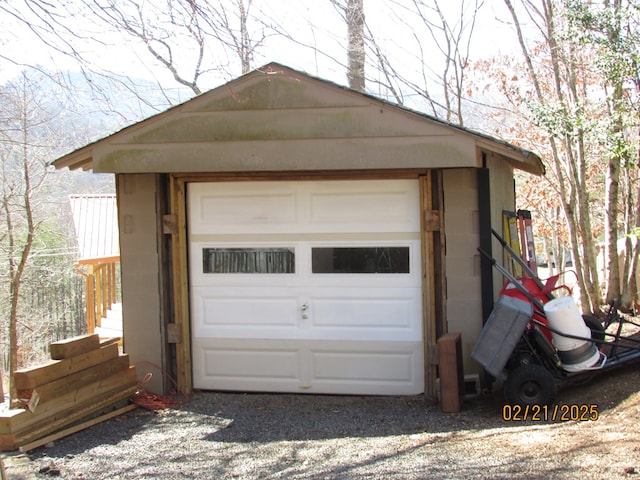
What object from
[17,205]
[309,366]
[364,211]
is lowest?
[309,366]

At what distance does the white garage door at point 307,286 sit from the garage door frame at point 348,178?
0.31ft

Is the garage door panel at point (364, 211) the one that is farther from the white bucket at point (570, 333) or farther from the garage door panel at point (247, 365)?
the white bucket at point (570, 333)

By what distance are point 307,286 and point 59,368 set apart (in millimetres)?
2666

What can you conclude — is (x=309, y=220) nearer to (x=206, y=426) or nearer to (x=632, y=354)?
(x=206, y=426)

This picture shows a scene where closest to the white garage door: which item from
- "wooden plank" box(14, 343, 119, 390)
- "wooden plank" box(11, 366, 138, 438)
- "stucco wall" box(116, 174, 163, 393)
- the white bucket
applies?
"stucco wall" box(116, 174, 163, 393)

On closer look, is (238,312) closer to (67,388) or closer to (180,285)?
(180,285)

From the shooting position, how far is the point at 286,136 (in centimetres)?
673

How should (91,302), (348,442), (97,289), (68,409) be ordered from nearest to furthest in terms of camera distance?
(348,442), (68,409), (91,302), (97,289)

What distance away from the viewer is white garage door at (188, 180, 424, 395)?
7.26 meters

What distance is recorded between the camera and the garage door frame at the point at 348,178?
7.11 meters

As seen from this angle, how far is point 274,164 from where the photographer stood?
673 cm

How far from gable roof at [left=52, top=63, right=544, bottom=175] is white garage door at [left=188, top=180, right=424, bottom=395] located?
0.72m

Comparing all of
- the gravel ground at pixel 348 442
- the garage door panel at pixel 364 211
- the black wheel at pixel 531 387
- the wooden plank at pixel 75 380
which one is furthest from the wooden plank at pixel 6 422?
the black wheel at pixel 531 387

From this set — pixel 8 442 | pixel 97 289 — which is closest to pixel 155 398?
pixel 8 442
